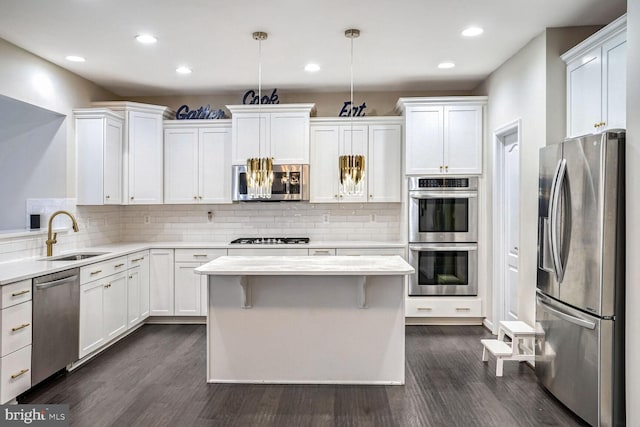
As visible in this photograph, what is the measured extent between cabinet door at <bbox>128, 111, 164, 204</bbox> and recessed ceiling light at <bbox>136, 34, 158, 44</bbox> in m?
1.52

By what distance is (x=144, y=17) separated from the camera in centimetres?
328

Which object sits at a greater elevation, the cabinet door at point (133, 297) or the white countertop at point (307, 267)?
the white countertop at point (307, 267)

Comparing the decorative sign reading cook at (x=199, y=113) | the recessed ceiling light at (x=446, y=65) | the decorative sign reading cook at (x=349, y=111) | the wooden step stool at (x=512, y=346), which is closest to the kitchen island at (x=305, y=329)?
the wooden step stool at (x=512, y=346)

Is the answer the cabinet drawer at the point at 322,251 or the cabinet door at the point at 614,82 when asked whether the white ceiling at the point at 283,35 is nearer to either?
the cabinet door at the point at 614,82

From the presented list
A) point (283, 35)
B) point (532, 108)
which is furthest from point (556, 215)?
point (283, 35)

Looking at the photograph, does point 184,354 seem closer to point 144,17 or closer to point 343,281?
point 343,281

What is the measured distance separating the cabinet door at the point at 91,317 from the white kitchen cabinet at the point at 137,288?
1.75ft

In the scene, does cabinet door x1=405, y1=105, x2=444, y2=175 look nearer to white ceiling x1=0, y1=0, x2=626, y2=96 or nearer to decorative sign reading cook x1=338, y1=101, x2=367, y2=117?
white ceiling x1=0, y1=0, x2=626, y2=96

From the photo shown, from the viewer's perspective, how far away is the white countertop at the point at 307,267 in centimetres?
302

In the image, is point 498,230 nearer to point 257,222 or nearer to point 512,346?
point 512,346

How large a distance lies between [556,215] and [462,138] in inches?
88.4

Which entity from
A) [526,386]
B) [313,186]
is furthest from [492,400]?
[313,186]

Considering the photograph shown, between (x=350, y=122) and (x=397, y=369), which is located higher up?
(x=350, y=122)

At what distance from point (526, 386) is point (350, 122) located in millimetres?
3352
